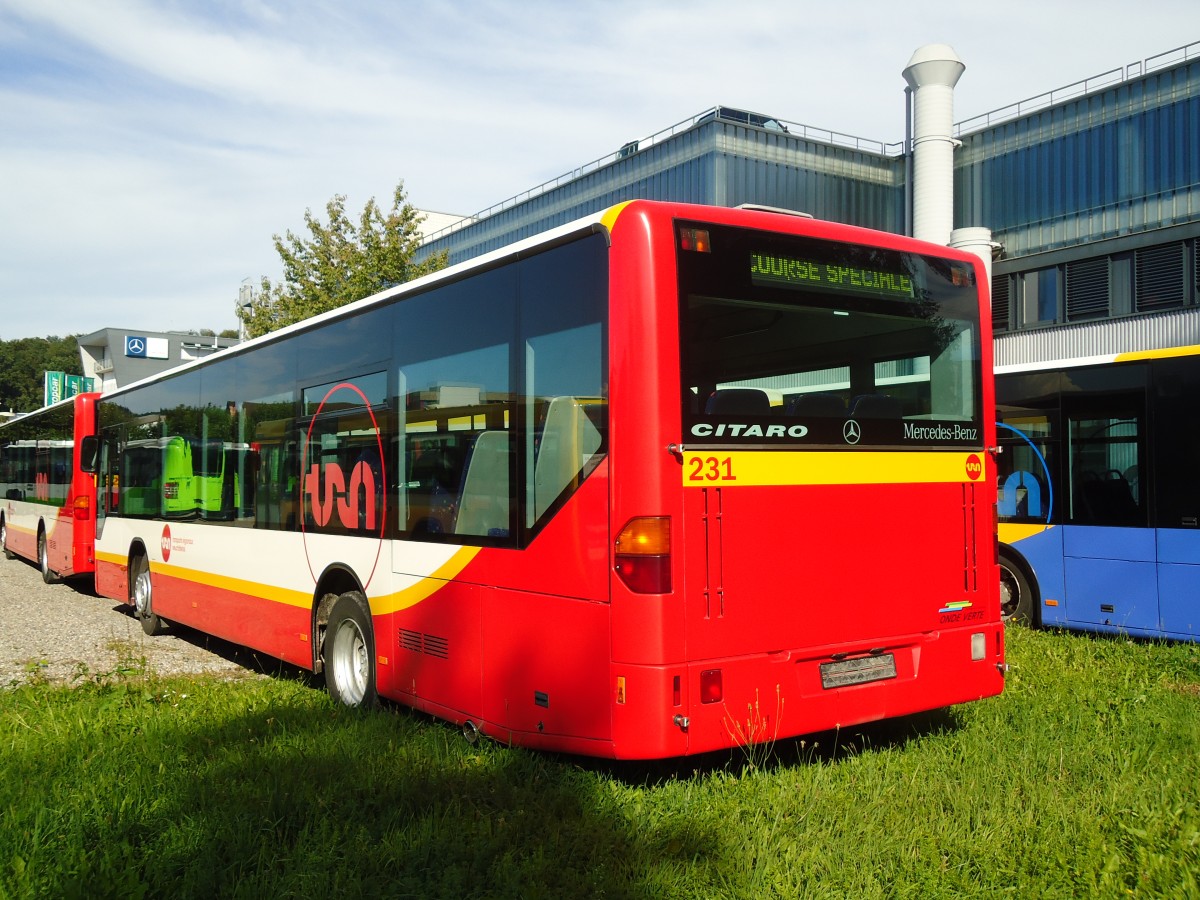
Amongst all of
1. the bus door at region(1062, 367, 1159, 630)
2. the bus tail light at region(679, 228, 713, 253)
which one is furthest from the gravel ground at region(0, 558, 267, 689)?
the bus door at region(1062, 367, 1159, 630)

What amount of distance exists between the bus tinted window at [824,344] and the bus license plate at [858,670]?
115cm

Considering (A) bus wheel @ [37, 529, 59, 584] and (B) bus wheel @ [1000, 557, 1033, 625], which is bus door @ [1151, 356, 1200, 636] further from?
(A) bus wheel @ [37, 529, 59, 584]

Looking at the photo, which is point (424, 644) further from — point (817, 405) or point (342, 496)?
point (817, 405)

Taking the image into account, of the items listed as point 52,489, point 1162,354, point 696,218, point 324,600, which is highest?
point 696,218

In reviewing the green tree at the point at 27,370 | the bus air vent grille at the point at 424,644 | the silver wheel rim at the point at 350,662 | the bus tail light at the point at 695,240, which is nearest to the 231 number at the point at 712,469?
the bus tail light at the point at 695,240

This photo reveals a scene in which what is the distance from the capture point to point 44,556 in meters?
19.3

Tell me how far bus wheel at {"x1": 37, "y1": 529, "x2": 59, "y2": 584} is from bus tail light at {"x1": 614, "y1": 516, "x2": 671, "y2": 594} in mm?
16693

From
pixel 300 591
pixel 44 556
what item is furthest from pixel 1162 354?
pixel 44 556

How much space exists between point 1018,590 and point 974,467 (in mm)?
5417

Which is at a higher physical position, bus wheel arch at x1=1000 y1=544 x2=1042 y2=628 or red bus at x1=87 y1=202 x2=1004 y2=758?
red bus at x1=87 y1=202 x2=1004 y2=758

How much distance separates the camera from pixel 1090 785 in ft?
17.9

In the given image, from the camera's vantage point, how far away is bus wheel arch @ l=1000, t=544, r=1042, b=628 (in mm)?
11086

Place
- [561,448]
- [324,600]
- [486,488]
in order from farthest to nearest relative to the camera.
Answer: [324,600], [486,488], [561,448]

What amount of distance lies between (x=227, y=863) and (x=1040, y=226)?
30.0 meters
